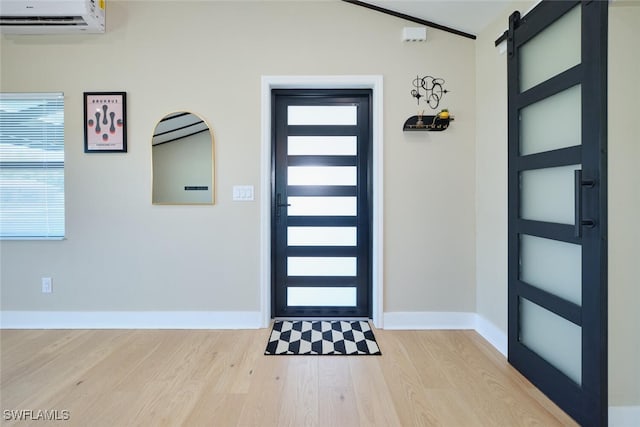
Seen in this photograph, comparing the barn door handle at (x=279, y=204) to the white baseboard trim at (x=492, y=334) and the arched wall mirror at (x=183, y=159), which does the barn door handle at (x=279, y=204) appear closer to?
the arched wall mirror at (x=183, y=159)

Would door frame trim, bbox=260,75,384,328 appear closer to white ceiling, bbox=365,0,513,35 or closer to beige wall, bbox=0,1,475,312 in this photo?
beige wall, bbox=0,1,475,312

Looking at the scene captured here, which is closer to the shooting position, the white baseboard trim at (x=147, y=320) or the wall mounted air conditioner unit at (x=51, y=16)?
the wall mounted air conditioner unit at (x=51, y=16)

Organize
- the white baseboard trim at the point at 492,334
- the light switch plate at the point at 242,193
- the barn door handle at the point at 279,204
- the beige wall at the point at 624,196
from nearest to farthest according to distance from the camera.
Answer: the beige wall at the point at 624,196 < the white baseboard trim at the point at 492,334 < the light switch plate at the point at 242,193 < the barn door handle at the point at 279,204

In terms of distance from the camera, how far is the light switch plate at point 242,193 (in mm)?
2553

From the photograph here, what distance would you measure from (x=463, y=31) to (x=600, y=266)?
2167 millimetres

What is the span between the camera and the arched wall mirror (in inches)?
99.6

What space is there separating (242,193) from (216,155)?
1.31ft

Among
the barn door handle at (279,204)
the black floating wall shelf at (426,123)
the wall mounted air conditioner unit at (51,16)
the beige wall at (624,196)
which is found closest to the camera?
the beige wall at (624,196)

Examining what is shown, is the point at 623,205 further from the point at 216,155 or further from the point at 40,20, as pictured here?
the point at 40,20

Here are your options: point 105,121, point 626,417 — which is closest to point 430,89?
point 626,417

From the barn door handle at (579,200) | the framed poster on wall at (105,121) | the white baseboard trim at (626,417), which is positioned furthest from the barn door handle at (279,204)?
the white baseboard trim at (626,417)

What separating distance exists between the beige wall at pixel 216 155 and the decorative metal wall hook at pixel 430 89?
0.21 feet

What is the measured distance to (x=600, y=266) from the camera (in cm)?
133

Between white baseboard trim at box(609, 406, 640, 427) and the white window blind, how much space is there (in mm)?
4083
